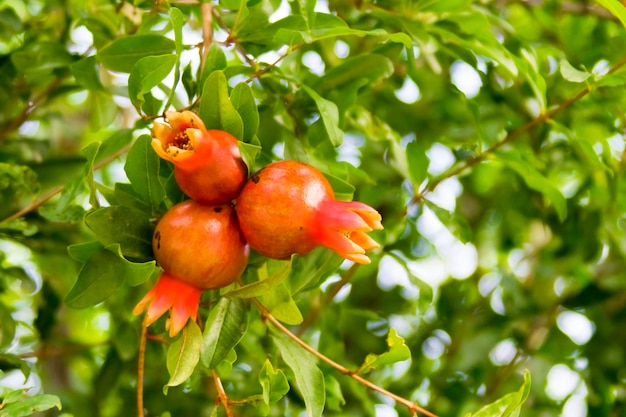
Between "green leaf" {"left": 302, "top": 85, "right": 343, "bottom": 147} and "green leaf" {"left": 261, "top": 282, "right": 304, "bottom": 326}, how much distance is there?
0.17 m

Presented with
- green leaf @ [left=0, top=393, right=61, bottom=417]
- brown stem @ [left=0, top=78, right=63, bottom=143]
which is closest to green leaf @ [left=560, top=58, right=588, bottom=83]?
green leaf @ [left=0, top=393, right=61, bottom=417]

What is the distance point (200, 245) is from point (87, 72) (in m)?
0.43

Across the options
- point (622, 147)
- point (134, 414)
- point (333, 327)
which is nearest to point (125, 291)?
point (134, 414)

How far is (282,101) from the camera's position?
1.04 meters

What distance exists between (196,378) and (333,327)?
35cm

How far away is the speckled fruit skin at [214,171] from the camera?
2.55 ft

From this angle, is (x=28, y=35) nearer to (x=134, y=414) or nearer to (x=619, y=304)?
(x=134, y=414)

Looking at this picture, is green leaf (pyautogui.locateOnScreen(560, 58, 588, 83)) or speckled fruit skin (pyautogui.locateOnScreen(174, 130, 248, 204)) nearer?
speckled fruit skin (pyautogui.locateOnScreen(174, 130, 248, 204))

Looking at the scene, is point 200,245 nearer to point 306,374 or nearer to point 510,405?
point 306,374

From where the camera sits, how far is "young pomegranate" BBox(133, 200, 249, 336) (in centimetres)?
77

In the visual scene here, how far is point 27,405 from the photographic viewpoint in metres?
0.85

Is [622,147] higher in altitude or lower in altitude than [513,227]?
higher

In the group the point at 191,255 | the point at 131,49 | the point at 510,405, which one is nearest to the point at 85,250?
the point at 191,255

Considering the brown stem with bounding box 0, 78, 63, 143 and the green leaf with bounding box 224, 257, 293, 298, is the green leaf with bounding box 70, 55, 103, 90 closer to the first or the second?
the brown stem with bounding box 0, 78, 63, 143
